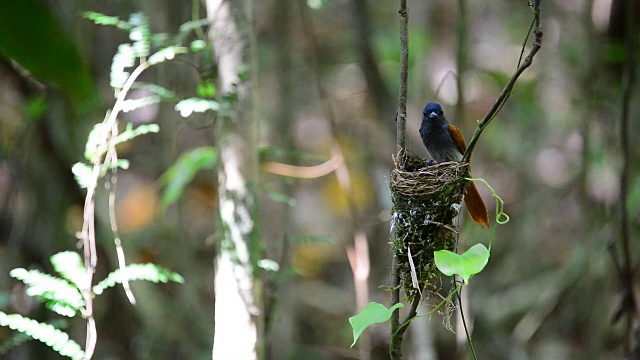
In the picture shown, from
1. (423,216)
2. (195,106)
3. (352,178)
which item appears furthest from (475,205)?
(352,178)

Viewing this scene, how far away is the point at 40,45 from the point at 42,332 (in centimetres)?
179

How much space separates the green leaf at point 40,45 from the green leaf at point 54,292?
172 centimetres

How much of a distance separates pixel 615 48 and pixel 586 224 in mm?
1577

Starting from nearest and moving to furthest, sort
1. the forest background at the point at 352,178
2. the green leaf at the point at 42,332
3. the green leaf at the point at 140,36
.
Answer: the green leaf at the point at 42,332, the green leaf at the point at 140,36, the forest background at the point at 352,178

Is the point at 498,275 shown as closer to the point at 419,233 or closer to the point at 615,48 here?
the point at 615,48

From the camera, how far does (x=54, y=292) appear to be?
224 centimetres

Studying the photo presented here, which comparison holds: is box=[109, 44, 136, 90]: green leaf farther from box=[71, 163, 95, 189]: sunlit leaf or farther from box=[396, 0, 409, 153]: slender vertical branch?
box=[396, 0, 409, 153]: slender vertical branch

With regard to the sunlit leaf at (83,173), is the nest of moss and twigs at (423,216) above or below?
below

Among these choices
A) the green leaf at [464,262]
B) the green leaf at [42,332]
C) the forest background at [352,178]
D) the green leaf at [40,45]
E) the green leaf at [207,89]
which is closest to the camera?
the green leaf at [40,45]

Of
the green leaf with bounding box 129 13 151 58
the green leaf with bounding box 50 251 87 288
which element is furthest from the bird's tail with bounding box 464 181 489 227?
the green leaf with bounding box 50 251 87 288

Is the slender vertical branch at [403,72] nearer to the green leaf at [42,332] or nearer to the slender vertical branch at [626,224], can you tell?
the green leaf at [42,332]

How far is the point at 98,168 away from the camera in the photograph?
7.75 feet

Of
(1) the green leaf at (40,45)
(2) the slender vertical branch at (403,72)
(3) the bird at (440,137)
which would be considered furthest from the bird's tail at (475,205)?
(1) the green leaf at (40,45)

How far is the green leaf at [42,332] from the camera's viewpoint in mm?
2150
